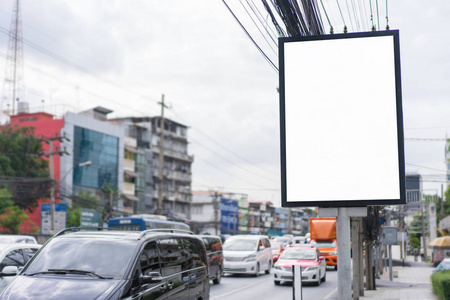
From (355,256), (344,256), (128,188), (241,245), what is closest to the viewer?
(344,256)

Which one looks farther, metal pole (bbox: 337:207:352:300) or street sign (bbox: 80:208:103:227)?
street sign (bbox: 80:208:103:227)

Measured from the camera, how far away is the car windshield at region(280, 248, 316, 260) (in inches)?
1052

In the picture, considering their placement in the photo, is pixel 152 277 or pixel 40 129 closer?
pixel 152 277

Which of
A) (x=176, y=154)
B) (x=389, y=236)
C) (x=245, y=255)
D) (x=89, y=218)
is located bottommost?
(x=245, y=255)

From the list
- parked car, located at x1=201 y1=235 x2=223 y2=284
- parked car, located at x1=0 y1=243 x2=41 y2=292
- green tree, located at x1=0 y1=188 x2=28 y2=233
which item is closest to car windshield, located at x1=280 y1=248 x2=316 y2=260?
parked car, located at x1=201 y1=235 x2=223 y2=284

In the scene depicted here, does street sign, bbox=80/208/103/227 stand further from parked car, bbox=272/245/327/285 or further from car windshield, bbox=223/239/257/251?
parked car, bbox=272/245/327/285

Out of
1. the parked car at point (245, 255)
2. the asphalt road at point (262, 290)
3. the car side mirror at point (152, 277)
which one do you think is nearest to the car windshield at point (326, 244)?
the parked car at point (245, 255)

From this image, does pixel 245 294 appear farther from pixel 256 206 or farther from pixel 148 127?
pixel 256 206

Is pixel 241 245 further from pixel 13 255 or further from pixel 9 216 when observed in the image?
pixel 9 216

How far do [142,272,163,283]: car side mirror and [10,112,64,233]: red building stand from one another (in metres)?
52.6

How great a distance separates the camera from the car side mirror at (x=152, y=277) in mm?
8945

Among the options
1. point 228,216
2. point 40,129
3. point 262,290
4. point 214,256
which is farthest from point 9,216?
point 228,216

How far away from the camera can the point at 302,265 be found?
25969 millimetres

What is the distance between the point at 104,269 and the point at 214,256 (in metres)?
17.4
